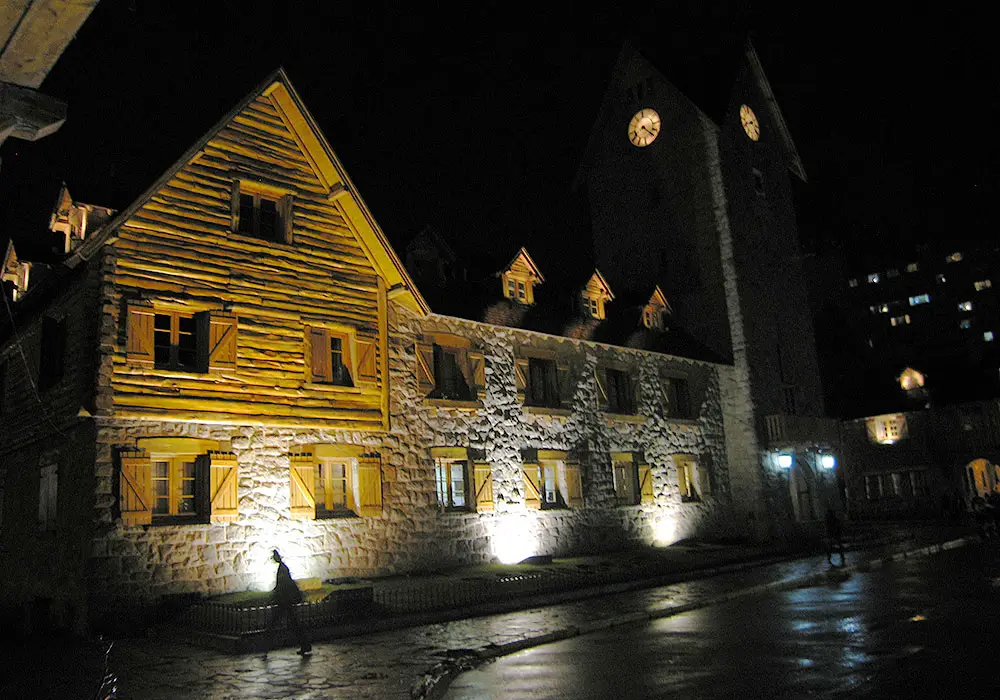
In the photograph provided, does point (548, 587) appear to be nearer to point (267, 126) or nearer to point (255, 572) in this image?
point (255, 572)

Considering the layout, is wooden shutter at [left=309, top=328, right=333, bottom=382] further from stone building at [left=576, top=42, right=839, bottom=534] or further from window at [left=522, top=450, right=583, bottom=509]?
stone building at [left=576, top=42, right=839, bottom=534]

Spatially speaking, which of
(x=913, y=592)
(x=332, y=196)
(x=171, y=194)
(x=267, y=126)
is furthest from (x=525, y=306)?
(x=913, y=592)

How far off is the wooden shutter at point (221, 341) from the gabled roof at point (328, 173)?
3146 mm

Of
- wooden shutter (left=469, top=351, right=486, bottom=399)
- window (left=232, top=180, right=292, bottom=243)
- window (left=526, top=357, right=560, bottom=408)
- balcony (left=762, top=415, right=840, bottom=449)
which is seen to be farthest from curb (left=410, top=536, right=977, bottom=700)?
window (left=232, top=180, right=292, bottom=243)

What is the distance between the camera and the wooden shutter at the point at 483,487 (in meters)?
22.6

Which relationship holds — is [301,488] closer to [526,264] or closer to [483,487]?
[483,487]

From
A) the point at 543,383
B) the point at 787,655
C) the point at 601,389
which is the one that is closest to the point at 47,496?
the point at 543,383

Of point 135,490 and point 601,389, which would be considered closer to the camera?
point 135,490

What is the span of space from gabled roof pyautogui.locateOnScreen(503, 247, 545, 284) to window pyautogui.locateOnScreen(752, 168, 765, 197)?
14673 mm

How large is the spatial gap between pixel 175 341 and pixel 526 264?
1276 centimetres

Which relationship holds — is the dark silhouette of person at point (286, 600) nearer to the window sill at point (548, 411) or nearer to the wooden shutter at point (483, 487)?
the wooden shutter at point (483, 487)

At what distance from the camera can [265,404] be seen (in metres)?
18.3

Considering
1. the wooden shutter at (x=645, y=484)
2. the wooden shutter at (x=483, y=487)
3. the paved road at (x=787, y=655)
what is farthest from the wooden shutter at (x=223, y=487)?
the wooden shutter at (x=645, y=484)

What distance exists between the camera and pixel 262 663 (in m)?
11.8
